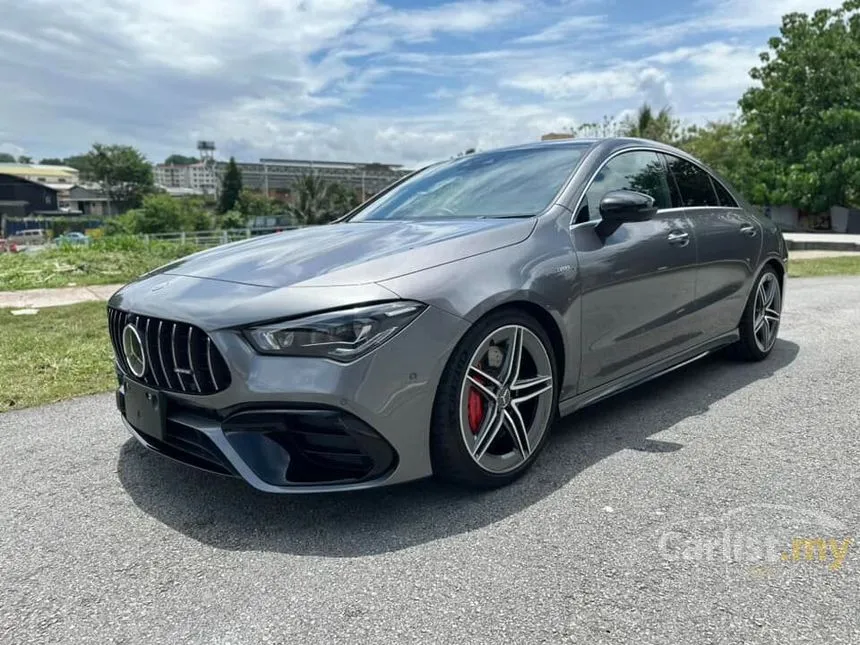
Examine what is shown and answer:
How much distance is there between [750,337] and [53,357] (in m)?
5.18

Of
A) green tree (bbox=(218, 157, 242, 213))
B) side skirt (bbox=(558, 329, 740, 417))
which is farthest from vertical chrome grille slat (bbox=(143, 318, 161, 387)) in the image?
green tree (bbox=(218, 157, 242, 213))

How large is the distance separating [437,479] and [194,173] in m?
189

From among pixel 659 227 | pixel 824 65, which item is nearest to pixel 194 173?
pixel 824 65

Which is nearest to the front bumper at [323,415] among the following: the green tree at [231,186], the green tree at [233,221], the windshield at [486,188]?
the windshield at [486,188]

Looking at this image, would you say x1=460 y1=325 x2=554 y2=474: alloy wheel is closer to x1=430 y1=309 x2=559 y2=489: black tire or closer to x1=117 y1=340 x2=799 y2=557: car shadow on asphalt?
x1=430 y1=309 x2=559 y2=489: black tire

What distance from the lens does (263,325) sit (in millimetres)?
2354

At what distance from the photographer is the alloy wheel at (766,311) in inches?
186

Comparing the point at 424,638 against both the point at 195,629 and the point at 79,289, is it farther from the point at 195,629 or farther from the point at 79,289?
the point at 79,289

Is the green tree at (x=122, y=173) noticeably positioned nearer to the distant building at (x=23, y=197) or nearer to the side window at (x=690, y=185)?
the distant building at (x=23, y=197)

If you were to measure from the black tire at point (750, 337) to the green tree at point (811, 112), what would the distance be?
1946 centimetres

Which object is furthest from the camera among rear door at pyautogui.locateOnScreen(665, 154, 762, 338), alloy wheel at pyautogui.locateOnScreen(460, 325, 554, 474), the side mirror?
rear door at pyautogui.locateOnScreen(665, 154, 762, 338)

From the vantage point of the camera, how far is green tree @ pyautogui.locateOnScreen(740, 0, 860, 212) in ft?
70.0

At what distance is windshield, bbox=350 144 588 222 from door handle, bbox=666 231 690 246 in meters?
0.71

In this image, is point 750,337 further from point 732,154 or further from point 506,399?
point 732,154
